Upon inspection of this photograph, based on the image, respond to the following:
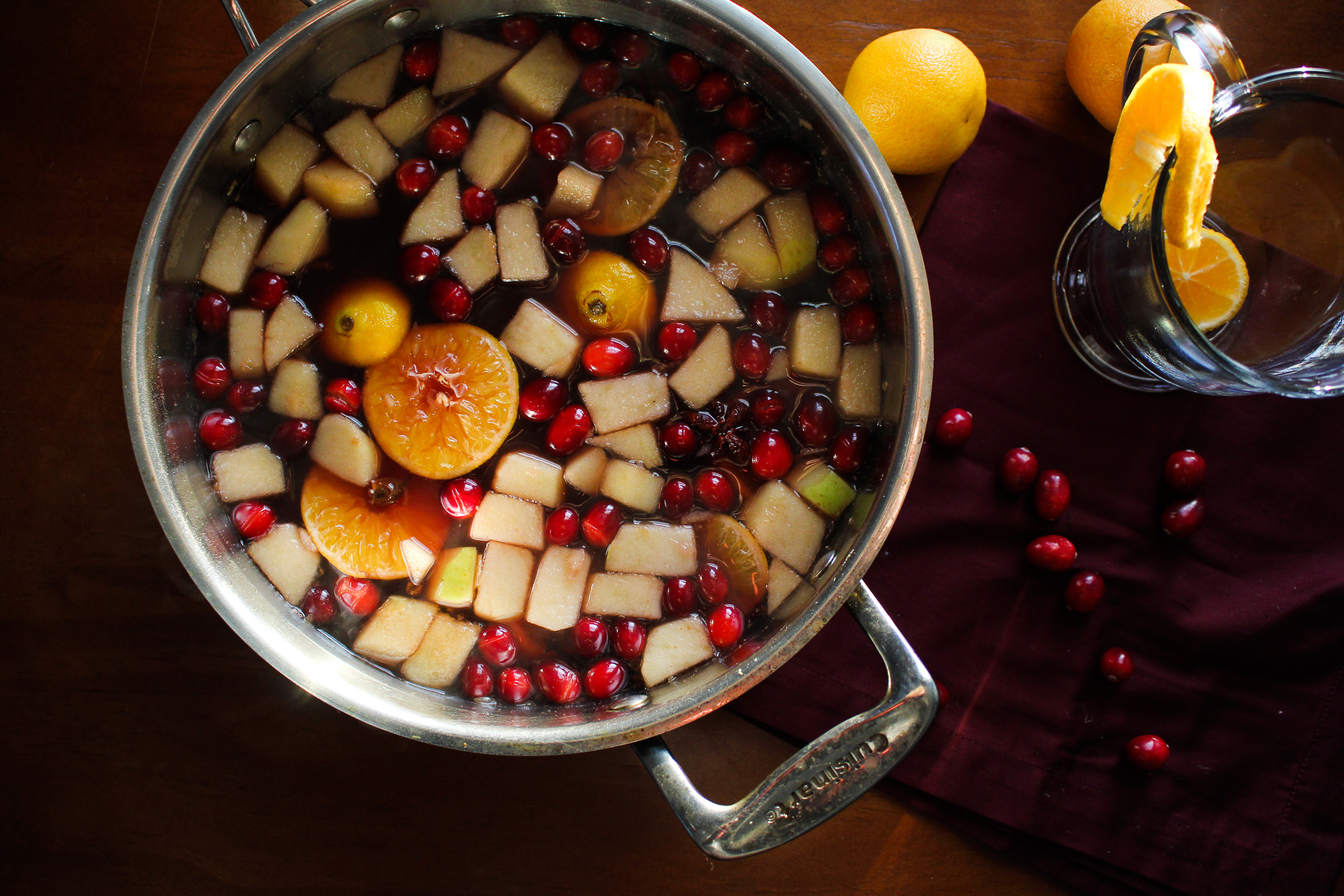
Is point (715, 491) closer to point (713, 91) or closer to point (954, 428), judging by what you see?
point (954, 428)

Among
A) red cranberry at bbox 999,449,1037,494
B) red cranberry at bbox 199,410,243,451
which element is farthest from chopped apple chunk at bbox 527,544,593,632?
red cranberry at bbox 999,449,1037,494

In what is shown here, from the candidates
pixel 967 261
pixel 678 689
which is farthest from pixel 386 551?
pixel 967 261

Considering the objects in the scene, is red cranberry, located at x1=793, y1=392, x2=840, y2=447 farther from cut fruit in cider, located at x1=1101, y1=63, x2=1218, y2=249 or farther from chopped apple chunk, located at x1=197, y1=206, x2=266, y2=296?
chopped apple chunk, located at x1=197, y1=206, x2=266, y2=296

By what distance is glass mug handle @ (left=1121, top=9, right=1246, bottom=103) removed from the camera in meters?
1.33

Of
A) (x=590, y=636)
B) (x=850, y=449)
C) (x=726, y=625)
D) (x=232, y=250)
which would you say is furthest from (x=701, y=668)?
(x=232, y=250)

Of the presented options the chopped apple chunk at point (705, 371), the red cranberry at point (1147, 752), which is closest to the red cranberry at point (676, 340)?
the chopped apple chunk at point (705, 371)

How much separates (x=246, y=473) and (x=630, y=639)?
807 mm

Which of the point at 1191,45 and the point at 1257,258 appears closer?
the point at 1191,45

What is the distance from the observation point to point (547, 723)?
58.9 inches

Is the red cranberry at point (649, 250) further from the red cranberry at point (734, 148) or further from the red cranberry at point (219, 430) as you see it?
the red cranberry at point (219, 430)

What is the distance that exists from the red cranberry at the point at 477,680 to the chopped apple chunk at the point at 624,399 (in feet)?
1.68

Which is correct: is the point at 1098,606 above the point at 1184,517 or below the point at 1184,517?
below

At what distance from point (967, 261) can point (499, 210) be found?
3.09 ft

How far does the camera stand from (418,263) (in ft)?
5.14
